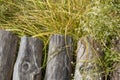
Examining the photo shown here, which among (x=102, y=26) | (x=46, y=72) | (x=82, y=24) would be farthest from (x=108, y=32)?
(x=46, y=72)

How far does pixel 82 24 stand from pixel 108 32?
29cm

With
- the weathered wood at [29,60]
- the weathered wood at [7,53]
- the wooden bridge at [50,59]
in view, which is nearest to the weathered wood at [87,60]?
the wooden bridge at [50,59]

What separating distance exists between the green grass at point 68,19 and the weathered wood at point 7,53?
272mm

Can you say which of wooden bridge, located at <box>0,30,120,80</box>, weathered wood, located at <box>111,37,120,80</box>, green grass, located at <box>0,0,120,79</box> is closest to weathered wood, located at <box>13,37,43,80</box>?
wooden bridge, located at <box>0,30,120,80</box>

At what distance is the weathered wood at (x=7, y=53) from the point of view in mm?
2779

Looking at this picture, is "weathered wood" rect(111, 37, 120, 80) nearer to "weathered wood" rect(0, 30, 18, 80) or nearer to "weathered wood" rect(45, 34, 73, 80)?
"weathered wood" rect(45, 34, 73, 80)

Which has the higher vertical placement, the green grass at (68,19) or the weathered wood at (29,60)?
the green grass at (68,19)

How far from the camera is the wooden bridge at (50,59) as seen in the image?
2.67 m

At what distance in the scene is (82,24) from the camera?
9.71 ft

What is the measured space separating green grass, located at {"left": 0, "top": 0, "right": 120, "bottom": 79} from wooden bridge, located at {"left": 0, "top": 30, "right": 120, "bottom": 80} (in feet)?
0.28

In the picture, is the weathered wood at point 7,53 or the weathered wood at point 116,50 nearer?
the weathered wood at point 116,50

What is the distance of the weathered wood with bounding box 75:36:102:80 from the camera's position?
261 cm

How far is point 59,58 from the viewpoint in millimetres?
2752

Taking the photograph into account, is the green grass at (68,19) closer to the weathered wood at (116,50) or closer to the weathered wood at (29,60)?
the weathered wood at (116,50)
